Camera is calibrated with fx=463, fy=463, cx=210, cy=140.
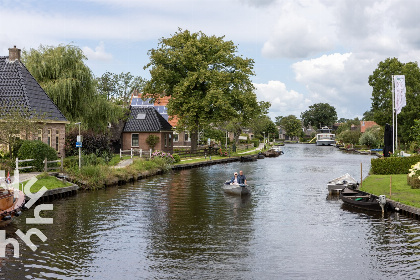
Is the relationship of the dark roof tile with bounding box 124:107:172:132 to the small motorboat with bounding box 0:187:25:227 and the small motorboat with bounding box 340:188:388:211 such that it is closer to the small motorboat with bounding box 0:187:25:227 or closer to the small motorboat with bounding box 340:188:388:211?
the small motorboat with bounding box 340:188:388:211

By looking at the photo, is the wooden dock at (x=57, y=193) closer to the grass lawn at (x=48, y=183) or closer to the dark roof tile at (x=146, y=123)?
the grass lawn at (x=48, y=183)

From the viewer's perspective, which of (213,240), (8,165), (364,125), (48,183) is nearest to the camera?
(213,240)

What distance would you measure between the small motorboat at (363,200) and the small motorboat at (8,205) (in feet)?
58.4

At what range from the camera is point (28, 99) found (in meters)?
38.2

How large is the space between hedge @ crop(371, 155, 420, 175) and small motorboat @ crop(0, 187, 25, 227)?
93.3 feet

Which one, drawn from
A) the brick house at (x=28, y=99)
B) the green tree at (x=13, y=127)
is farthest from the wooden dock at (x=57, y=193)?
the brick house at (x=28, y=99)

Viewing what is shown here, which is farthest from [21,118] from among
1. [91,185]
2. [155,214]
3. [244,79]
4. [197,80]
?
[244,79]

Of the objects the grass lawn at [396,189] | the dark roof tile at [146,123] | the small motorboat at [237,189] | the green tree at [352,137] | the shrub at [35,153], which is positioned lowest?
the small motorboat at [237,189]

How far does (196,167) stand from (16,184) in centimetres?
3044

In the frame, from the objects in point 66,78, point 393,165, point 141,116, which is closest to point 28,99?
point 66,78

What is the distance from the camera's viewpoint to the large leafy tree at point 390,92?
72375 millimetres

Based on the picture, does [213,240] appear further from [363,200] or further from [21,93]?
[21,93]

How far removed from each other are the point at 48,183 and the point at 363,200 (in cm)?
1931

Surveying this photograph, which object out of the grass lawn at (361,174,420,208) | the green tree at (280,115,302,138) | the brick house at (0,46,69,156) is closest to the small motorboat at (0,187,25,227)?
the brick house at (0,46,69,156)
